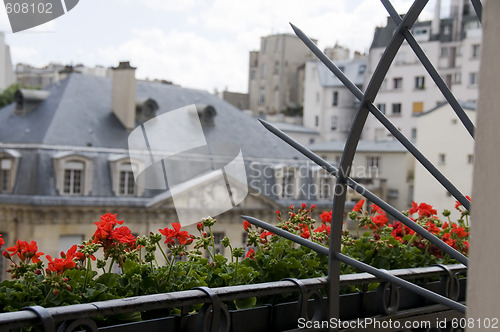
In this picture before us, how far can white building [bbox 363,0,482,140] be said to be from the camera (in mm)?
42719

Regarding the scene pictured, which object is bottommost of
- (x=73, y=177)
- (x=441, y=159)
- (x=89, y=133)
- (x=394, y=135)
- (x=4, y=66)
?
(x=73, y=177)

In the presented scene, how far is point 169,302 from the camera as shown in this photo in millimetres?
1590

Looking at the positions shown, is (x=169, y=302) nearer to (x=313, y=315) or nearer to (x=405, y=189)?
(x=313, y=315)

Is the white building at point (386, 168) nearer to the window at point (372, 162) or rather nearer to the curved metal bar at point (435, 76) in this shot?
the window at point (372, 162)

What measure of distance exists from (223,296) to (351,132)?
0.48 metres

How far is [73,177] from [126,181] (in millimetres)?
1690

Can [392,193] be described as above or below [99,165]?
below

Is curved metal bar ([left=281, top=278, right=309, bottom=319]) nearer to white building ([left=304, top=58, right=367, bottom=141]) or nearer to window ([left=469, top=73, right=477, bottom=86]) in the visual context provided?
window ([left=469, top=73, right=477, bottom=86])

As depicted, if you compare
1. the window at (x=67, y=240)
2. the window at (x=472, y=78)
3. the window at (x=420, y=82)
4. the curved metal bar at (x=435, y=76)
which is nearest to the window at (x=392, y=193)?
the window at (x=472, y=78)

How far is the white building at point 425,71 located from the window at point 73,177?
24.0 m

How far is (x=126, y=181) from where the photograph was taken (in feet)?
77.8

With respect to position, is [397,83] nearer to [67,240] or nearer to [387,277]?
[67,240]

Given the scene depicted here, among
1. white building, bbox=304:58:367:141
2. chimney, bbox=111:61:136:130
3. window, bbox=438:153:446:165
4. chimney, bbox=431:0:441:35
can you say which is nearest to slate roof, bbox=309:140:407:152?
window, bbox=438:153:446:165

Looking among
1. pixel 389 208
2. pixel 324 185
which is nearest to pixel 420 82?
pixel 324 185
